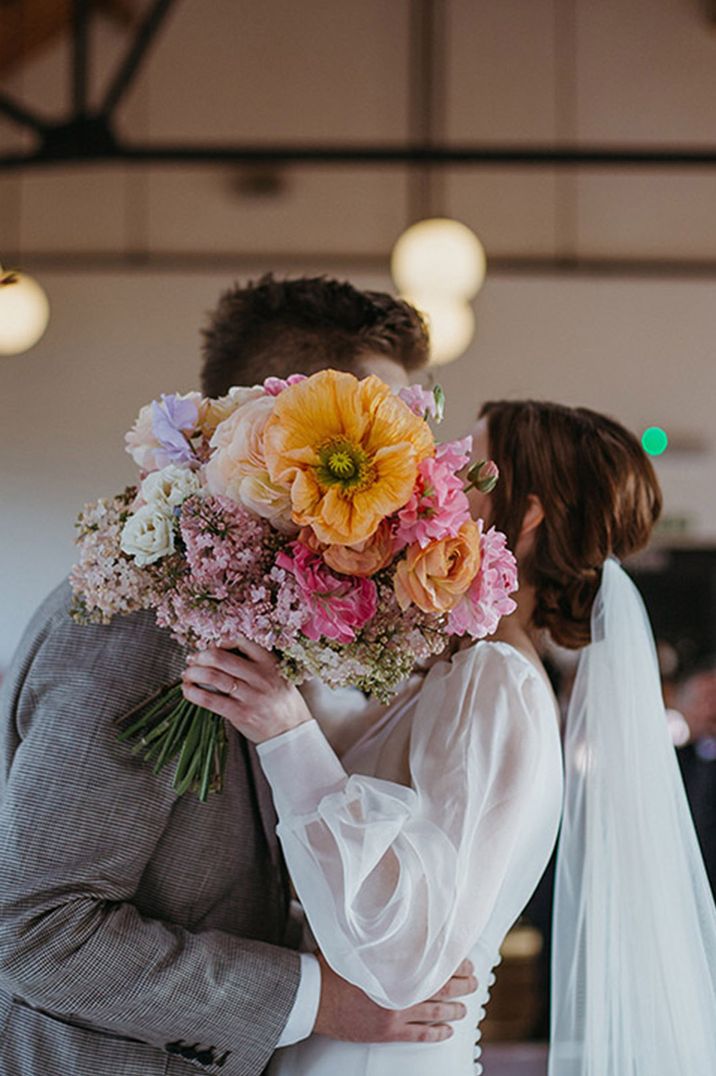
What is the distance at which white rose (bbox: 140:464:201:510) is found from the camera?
172 cm

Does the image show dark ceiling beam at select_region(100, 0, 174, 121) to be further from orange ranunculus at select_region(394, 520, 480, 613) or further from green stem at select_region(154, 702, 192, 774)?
orange ranunculus at select_region(394, 520, 480, 613)

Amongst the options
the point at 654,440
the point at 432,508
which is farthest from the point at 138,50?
the point at 432,508

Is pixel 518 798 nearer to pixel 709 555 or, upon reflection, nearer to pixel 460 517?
pixel 460 517

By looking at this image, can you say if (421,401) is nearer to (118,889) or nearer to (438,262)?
(118,889)

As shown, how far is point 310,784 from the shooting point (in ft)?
6.13

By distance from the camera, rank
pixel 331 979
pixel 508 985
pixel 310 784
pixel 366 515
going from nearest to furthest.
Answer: pixel 366 515 < pixel 310 784 < pixel 331 979 < pixel 508 985

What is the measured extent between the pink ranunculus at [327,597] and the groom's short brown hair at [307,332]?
738 mm

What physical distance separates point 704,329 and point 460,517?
721 cm

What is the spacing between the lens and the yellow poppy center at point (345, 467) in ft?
5.27

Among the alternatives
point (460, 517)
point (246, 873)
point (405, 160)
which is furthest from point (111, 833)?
point (405, 160)

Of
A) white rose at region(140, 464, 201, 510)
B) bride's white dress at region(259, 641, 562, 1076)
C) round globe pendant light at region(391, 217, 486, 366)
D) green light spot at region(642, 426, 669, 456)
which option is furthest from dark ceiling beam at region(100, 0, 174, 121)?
white rose at region(140, 464, 201, 510)

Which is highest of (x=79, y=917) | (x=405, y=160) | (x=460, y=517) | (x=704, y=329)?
(x=405, y=160)

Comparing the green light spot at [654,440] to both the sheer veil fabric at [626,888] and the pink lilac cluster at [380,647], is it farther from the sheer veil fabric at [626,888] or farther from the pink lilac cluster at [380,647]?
the pink lilac cluster at [380,647]

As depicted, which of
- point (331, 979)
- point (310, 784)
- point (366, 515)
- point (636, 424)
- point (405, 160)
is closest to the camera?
point (366, 515)
